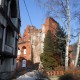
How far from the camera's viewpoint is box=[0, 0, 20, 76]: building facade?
76.9ft

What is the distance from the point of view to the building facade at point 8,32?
23438 millimetres

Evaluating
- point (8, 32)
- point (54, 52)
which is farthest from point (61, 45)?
point (8, 32)

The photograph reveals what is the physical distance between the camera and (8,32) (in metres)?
29.4

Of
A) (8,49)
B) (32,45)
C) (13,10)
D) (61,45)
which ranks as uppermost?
(13,10)

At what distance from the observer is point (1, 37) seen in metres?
23.2

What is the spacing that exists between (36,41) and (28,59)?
15.7 feet

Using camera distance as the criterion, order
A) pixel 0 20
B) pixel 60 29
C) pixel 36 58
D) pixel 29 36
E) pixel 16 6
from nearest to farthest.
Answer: pixel 0 20 → pixel 16 6 → pixel 60 29 → pixel 36 58 → pixel 29 36

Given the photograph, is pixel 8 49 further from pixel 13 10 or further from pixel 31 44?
pixel 31 44

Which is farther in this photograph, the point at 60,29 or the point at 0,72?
the point at 60,29

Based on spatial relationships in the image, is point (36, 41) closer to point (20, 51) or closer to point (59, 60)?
point (20, 51)

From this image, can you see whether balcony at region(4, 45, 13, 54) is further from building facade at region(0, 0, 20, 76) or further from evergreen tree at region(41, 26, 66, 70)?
evergreen tree at region(41, 26, 66, 70)

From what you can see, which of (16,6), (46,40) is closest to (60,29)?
(46,40)

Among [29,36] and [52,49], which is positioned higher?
[29,36]

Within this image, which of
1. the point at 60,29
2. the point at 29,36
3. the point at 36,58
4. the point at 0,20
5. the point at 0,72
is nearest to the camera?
the point at 0,20
